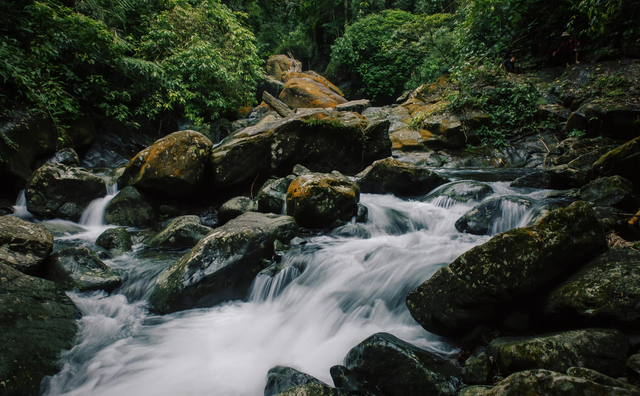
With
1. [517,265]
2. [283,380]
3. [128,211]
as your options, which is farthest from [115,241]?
[517,265]

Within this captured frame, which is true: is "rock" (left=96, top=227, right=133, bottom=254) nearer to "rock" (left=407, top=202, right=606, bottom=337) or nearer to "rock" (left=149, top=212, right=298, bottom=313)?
"rock" (left=149, top=212, right=298, bottom=313)

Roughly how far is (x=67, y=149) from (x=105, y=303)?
6.56 m

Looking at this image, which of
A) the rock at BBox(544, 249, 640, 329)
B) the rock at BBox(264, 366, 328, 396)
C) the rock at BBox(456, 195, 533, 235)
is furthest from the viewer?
the rock at BBox(456, 195, 533, 235)

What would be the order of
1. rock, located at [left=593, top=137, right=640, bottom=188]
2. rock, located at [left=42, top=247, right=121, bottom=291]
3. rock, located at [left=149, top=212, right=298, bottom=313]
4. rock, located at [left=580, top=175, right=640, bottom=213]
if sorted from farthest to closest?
rock, located at [left=593, top=137, right=640, bottom=188]
rock, located at [left=580, top=175, right=640, bottom=213]
rock, located at [left=42, top=247, right=121, bottom=291]
rock, located at [left=149, top=212, right=298, bottom=313]

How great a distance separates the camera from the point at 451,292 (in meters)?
2.65

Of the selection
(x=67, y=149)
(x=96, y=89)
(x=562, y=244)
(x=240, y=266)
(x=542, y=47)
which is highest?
(x=542, y=47)

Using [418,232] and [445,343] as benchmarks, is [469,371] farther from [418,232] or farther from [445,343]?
[418,232]

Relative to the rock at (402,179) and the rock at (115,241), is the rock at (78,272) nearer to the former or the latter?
the rock at (115,241)

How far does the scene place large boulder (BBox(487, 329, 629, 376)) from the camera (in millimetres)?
1879

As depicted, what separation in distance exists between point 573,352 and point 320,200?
401cm

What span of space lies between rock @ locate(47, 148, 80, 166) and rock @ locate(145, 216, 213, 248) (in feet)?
15.2

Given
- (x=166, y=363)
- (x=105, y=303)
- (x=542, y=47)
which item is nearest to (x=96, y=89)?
(x=105, y=303)

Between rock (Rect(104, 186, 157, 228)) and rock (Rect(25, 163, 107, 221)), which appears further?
rock (Rect(104, 186, 157, 228))

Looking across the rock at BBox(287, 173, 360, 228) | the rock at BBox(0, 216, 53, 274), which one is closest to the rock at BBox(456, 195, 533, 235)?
the rock at BBox(287, 173, 360, 228)
